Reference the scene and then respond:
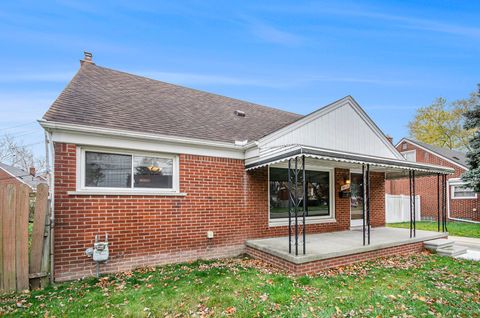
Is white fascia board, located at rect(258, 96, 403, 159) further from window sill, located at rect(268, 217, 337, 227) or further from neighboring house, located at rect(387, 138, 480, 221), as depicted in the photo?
neighboring house, located at rect(387, 138, 480, 221)

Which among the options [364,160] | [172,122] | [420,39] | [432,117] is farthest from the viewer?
[432,117]

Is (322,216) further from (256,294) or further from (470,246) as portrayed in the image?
(470,246)

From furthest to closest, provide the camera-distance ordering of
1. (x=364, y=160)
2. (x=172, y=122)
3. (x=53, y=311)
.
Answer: (x=172, y=122)
(x=364, y=160)
(x=53, y=311)

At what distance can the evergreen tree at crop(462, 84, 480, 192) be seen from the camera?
439 inches

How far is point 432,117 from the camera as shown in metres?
29.5

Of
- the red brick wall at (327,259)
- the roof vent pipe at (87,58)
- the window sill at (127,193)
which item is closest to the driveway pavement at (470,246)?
the red brick wall at (327,259)

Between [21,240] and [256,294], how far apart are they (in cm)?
460

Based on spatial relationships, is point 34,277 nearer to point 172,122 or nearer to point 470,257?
point 172,122

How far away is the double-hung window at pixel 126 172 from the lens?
5.56 m

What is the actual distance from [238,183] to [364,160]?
3.53m

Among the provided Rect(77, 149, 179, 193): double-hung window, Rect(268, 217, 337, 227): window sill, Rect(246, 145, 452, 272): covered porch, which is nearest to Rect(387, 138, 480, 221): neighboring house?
Rect(246, 145, 452, 272): covered porch

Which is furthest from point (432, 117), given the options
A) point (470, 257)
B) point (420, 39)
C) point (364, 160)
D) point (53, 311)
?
point (53, 311)

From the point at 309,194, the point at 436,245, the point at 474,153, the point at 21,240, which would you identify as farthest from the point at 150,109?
the point at 474,153

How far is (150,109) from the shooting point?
7629 mm
